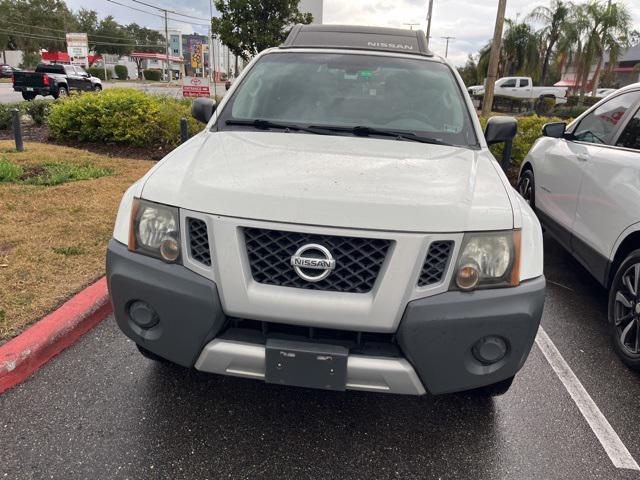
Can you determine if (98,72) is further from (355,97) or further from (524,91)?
(355,97)

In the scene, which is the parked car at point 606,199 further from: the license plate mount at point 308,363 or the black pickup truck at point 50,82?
the black pickup truck at point 50,82

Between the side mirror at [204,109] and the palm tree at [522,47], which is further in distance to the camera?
the palm tree at [522,47]

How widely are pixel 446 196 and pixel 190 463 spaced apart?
63.7 inches

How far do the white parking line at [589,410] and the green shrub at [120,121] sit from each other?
296 inches

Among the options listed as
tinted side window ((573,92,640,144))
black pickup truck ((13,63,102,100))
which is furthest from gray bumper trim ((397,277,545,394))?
black pickup truck ((13,63,102,100))

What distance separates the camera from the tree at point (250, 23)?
22.6 metres

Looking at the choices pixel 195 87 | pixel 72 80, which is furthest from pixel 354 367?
pixel 72 80

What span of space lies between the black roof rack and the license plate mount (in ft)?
8.47

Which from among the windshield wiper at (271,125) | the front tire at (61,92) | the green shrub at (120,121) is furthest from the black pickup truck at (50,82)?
the windshield wiper at (271,125)

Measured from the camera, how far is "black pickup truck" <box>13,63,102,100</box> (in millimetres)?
24303

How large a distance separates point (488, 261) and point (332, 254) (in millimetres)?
650

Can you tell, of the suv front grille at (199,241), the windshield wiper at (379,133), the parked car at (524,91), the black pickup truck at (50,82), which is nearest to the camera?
the suv front grille at (199,241)

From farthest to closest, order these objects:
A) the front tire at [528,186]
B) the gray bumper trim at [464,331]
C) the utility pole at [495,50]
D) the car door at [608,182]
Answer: the utility pole at [495,50]
the front tire at [528,186]
the car door at [608,182]
the gray bumper trim at [464,331]

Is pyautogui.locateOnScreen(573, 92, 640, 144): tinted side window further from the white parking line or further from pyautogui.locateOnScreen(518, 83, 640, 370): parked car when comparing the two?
the white parking line
